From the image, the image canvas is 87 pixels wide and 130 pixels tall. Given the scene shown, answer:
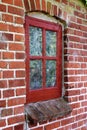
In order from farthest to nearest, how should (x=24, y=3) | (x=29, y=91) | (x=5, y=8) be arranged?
(x=29, y=91)
(x=24, y=3)
(x=5, y=8)

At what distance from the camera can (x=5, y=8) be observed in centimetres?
254

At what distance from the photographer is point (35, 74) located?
3018mm

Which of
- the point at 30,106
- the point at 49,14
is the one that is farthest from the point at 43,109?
the point at 49,14

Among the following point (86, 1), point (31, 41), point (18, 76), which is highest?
point (86, 1)

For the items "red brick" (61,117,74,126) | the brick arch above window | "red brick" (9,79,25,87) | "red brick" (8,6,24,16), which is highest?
the brick arch above window

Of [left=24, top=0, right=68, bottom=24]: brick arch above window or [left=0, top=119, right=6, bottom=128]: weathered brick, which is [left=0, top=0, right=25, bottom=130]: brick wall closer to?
[left=0, top=119, right=6, bottom=128]: weathered brick

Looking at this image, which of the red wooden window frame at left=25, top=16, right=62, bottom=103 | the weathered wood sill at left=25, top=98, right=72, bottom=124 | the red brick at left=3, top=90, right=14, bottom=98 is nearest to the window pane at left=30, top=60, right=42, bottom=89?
the red wooden window frame at left=25, top=16, right=62, bottom=103

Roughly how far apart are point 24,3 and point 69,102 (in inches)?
54.2

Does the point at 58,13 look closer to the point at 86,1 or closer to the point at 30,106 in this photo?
the point at 86,1

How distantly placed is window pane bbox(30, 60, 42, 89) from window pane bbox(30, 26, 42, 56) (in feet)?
0.33

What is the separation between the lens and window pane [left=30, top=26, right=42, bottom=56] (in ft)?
9.70

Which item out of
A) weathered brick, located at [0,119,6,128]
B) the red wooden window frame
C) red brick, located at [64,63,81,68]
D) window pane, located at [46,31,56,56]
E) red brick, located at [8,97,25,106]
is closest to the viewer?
weathered brick, located at [0,119,6,128]

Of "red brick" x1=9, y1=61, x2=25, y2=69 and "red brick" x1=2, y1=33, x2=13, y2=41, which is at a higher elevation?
"red brick" x1=2, y1=33, x2=13, y2=41

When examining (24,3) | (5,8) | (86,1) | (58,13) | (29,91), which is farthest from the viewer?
(86,1)
